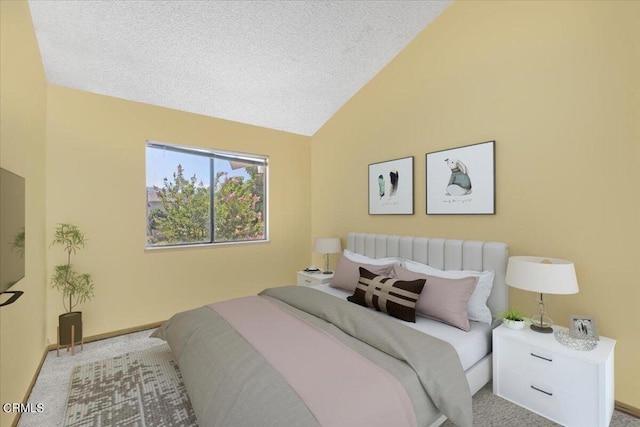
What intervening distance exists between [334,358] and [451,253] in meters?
1.63

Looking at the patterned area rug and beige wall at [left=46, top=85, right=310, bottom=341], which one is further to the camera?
beige wall at [left=46, top=85, right=310, bottom=341]

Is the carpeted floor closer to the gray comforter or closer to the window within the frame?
the gray comforter

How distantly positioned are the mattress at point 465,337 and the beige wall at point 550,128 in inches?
21.2

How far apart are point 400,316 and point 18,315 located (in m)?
2.64

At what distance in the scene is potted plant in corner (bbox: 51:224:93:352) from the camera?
107 inches

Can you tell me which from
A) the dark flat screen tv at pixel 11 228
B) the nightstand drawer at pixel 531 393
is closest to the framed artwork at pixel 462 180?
the nightstand drawer at pixel 531 393

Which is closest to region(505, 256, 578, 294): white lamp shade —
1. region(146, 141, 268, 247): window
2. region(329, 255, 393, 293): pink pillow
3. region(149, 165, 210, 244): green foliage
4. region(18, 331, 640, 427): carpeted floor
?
region(18, 331, 640, 427): carpeted floor

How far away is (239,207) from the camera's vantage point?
4148 millimetres

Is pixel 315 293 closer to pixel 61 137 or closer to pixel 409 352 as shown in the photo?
pixel 409 352

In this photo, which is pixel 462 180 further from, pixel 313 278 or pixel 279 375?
pixel 279 375

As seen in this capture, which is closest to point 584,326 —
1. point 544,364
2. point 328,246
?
Answer: point 544,364

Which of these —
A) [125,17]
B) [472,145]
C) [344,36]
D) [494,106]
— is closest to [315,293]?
[472,145]

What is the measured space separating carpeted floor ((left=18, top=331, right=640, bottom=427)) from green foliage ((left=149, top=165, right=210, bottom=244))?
122 centimetres

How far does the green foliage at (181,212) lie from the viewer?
3559mm
